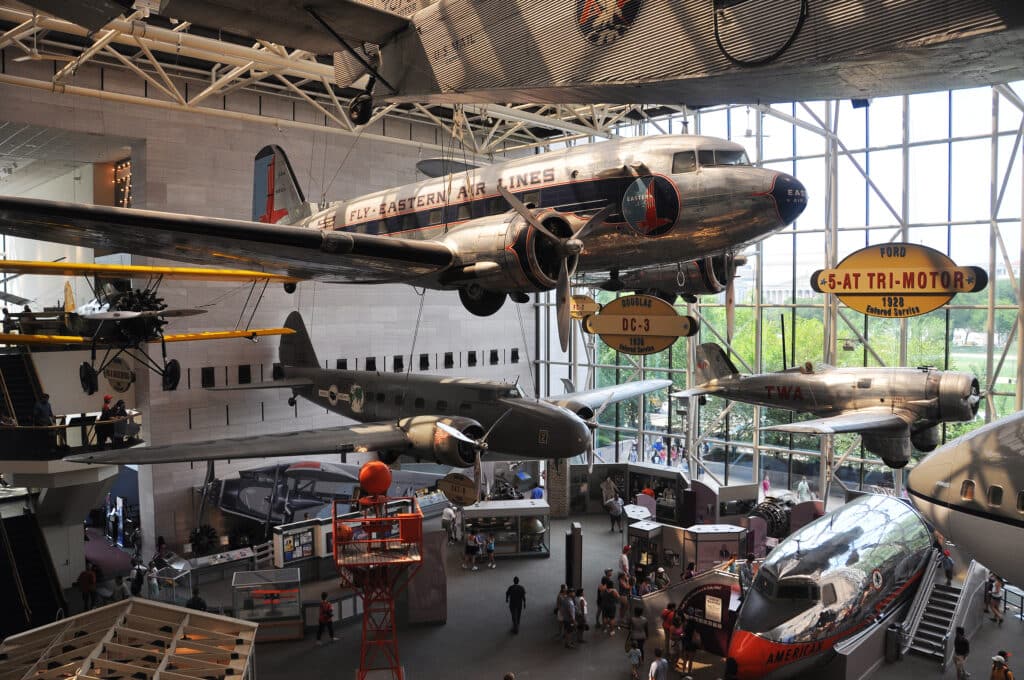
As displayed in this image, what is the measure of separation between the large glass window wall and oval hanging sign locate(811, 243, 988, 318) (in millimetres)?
3237

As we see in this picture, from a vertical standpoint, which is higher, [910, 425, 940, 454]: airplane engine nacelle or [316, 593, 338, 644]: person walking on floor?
[910, 425, 940, 454]: airplane engine nacelle

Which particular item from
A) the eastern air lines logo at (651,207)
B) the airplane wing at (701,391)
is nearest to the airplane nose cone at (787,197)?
the eastern air lines logo at (651,207)

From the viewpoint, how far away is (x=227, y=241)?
7.95 meters

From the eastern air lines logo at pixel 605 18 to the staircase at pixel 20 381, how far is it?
1719 centimetres

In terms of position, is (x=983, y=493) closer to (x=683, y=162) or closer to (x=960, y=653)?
(x=683, y=162)

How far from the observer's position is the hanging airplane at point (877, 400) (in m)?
14.3

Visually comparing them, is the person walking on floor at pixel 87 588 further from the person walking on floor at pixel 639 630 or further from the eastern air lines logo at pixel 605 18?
the eastern air lines logo at pixel 605 18

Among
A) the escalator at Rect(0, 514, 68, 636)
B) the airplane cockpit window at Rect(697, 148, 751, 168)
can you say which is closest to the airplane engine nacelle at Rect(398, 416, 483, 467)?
the airplane cockpit window at Rect(697, 148, 751, 168)

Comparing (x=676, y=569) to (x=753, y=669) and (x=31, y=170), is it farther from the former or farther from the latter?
(x=31, y=170)

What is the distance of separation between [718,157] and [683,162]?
530mm

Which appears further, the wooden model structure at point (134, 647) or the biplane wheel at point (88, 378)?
the biplane wheel at point (88, 378)

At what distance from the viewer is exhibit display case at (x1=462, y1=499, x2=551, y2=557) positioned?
17750 millimetres

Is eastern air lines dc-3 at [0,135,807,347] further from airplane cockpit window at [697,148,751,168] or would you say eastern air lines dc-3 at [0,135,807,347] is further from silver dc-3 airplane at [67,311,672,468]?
silver dc-3 airplane at [67,311,672,468]

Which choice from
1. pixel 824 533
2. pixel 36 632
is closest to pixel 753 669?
pixel 824 533
